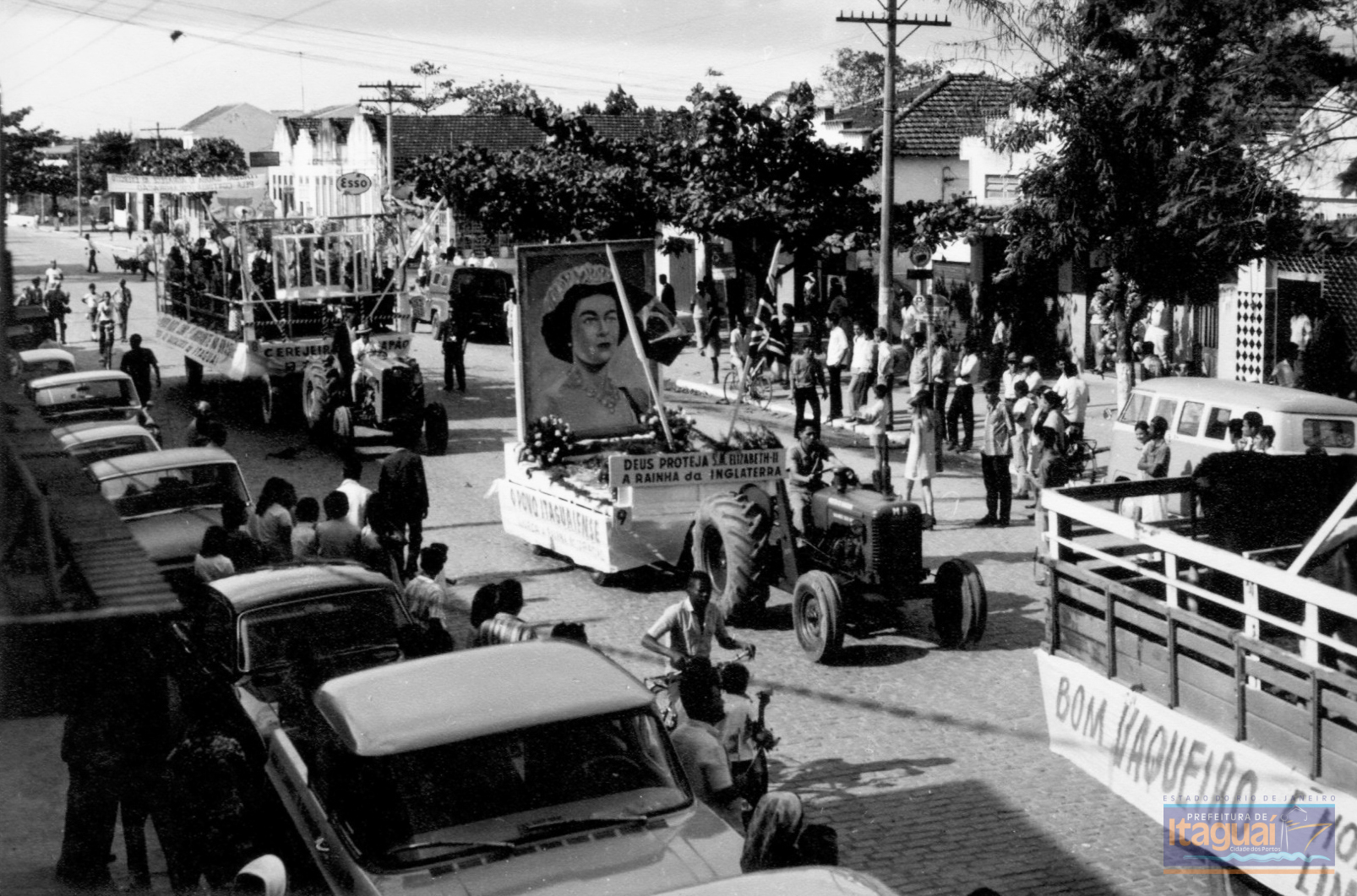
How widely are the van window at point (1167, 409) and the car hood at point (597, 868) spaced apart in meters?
11.0

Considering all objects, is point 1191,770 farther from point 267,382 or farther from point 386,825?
point 267,382

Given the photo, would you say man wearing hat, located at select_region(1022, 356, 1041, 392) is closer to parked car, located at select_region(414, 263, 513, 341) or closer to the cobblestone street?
the cobblestone street

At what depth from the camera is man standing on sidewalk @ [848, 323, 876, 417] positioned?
23.1 meters

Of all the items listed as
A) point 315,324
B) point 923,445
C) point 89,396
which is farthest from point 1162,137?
point 315,324

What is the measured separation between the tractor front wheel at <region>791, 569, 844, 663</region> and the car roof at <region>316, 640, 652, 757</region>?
4.90m

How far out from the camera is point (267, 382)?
2314cm

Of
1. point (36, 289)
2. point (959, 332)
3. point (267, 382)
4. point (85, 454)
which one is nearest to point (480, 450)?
point (267, 382)

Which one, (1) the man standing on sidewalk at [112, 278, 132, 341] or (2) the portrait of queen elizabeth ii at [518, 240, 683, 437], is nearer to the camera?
(2) the portrait of queen elizabeth ii at [518, 240, 683, 437]

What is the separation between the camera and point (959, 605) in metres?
12.3

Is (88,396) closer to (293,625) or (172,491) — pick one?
(172,491)

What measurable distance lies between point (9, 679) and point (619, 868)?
327 centimetres

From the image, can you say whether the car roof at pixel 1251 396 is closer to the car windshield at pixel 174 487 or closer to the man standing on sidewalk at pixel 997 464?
the man standing on sidewalk at pixel 997 464

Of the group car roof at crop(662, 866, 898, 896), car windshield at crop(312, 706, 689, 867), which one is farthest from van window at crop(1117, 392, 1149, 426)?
car roof at crop(662, 866, 898, 896)

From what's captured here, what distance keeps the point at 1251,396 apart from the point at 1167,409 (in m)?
0.98
